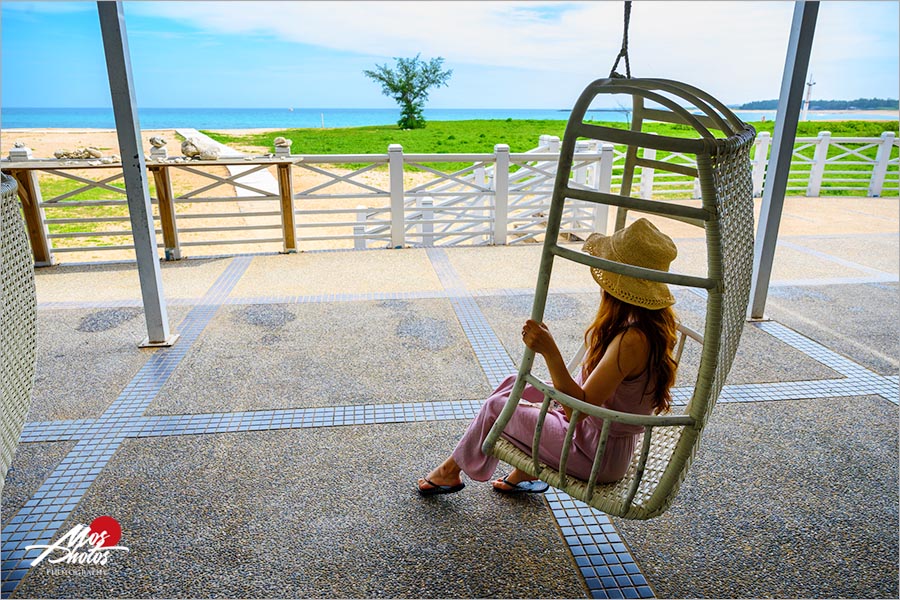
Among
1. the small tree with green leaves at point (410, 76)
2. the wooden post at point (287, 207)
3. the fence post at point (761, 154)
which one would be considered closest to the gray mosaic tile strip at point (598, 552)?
the wooden post at point (287, 207)

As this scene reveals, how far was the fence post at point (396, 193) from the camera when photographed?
561 centimetres

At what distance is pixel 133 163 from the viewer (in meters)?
3.03

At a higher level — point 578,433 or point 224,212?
point 578,433

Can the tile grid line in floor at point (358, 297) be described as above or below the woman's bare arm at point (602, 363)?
below

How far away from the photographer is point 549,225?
137 cm

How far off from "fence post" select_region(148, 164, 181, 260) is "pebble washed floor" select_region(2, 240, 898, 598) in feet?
3.64

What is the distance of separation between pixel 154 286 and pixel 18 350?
192 centimetres

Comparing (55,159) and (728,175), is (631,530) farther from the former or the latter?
(55,159)

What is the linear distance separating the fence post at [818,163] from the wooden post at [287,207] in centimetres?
792

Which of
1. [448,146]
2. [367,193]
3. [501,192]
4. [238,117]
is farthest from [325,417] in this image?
[238,117]

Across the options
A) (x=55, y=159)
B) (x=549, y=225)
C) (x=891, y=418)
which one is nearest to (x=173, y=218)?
(x=55, y=159)

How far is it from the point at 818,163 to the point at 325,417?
9.24 m

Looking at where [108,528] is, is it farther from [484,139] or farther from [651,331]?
[484,139]

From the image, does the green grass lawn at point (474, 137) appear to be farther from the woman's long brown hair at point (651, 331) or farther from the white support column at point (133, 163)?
the woman's long brown hair at point (651, 331)
